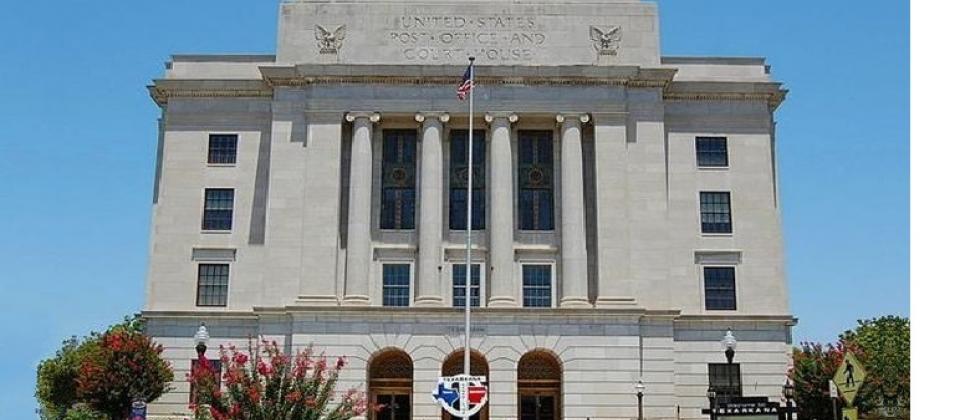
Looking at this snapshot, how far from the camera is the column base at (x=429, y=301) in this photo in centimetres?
4381

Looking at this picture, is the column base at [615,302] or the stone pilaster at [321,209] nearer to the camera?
the column base at [615,302]

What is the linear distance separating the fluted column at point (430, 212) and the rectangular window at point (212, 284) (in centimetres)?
896

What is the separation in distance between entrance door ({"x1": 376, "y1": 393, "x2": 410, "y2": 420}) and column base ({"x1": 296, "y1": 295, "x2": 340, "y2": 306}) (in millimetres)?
4589

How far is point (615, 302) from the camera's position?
1731 inches

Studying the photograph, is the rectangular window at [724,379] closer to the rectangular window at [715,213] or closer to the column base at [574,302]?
the rectangular window at [715,213]

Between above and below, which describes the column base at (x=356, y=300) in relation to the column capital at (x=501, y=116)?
below

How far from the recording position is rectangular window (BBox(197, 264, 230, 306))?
4628 cm

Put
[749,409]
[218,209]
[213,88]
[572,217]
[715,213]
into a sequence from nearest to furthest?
[749,409] → [572,217] → [218,209] → [715,213] → [213,88]

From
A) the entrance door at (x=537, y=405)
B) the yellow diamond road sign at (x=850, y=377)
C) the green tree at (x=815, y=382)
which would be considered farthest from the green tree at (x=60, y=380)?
the yellow diamond road sign at (x=850, y=377)

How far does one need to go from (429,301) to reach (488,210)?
17.4 feet

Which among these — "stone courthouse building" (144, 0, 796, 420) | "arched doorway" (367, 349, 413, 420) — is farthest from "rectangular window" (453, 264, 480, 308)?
"arched doorway" (367, 349, 413, 420)

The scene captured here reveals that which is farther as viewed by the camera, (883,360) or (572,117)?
(883,360)

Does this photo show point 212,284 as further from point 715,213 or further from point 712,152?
point 712,152

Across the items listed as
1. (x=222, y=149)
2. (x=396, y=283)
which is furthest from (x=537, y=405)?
(x=222, y=149)
